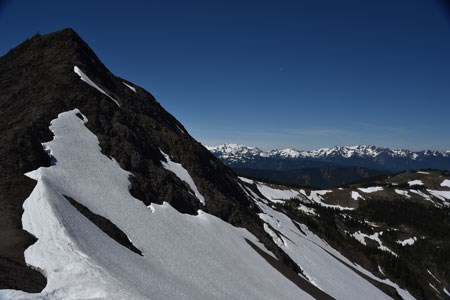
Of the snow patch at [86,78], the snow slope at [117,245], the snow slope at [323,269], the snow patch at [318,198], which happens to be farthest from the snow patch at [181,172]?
the snow patch at [318,198]

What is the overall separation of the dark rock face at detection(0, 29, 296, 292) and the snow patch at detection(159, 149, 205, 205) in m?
0.93

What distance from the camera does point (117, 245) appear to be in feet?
78.5

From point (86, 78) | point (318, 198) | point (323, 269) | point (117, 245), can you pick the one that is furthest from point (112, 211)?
point (318, 198)

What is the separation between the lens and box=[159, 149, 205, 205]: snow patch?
4731 cm

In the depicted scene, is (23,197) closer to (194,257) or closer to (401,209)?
(194,257)

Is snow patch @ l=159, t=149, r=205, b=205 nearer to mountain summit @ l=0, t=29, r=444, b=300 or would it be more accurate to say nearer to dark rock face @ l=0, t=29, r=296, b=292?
mountain summit @ l=0, t=29, r=444, b=300

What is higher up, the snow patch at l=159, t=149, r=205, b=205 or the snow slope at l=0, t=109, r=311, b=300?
the snow patch at l=159, t=149, r=205, b=205

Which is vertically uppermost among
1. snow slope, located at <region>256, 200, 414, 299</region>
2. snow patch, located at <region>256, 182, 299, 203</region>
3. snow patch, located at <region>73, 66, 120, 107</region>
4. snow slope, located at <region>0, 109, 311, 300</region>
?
snow patch, located at <region>256, 182, 299, 203</region>

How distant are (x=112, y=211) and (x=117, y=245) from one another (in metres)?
6.30

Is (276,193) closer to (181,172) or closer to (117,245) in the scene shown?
(181,172)

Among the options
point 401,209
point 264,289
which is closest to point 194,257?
point 264,289

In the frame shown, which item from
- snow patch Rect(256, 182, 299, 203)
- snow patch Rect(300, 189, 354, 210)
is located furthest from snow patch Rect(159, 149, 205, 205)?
snow patch Rect(300, 189, 354, 210)

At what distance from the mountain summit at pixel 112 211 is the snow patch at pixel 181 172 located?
8.5 inches

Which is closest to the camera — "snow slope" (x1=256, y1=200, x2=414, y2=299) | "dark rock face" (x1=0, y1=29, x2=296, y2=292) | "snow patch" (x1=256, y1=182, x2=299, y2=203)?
"dark rock face" (x1=0, y1=29, x2=296, y2=292)
